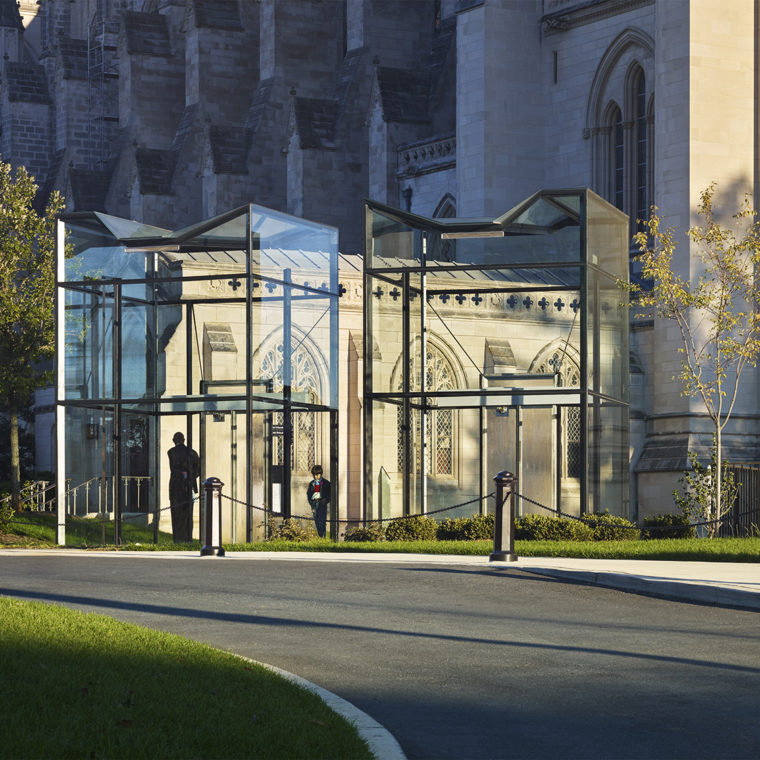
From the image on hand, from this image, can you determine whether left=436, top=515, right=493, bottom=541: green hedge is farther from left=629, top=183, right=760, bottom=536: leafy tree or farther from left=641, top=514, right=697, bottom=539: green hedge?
left=629, top=183, right=760, bottom=536: leafy tree

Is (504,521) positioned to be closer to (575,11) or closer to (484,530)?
(484,530)

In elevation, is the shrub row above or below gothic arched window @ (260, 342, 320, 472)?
below

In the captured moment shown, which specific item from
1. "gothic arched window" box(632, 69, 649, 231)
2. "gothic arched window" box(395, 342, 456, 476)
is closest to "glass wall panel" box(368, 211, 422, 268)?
"gothic arched window" box(395, 342, 456, 476)

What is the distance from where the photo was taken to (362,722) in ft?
24.9

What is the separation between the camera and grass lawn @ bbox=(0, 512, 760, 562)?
17609mm

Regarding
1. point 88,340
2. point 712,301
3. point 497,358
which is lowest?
point 497,358

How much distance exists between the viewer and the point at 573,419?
22516 mm

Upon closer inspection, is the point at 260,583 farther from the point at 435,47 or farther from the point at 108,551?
the point at 435,47

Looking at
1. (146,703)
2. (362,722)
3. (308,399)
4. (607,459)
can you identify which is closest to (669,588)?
(362,722)

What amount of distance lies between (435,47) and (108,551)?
28.0m

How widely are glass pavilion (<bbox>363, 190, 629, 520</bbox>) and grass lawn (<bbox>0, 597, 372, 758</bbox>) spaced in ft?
37.7

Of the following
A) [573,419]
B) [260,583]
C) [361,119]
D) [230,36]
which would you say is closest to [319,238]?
[573,419]

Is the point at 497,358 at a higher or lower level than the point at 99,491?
higher

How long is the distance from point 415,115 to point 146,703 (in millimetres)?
36793
